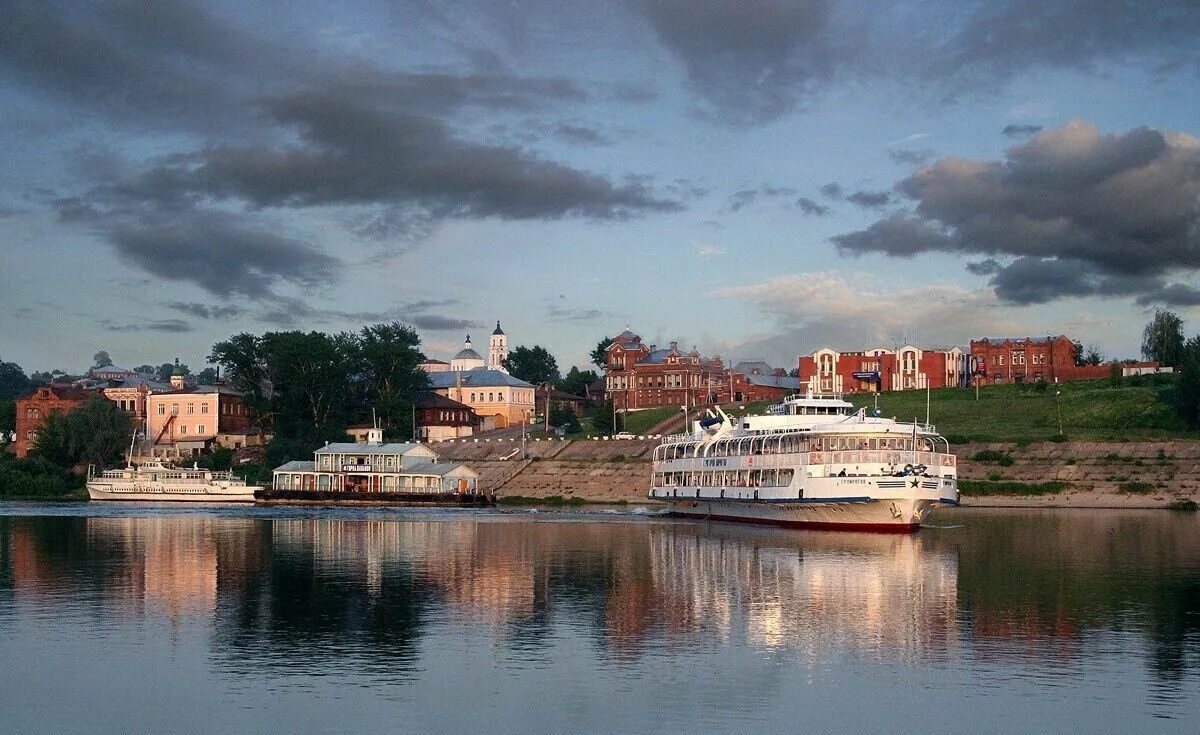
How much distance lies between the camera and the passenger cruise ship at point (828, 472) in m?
79.9

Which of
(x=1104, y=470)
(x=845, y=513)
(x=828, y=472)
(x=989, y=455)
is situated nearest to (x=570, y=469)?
(x=989, y=455)

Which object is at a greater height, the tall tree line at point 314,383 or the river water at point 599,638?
the tall tree line at point 314,383

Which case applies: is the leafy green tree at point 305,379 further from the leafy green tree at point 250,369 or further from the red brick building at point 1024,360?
the red brick building at point 1024,360

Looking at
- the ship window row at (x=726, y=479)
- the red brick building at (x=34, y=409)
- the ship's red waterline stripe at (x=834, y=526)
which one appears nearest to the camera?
the ship's red waterline stripe at (x=834, y=526)

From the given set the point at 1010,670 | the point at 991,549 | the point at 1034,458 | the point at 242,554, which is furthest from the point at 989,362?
the point at 1010,670

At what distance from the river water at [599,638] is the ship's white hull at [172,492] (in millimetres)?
65580

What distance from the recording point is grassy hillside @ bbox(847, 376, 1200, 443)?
13100 centimetres

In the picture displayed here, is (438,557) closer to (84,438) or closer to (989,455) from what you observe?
(989,455)

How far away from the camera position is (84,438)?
15825cm

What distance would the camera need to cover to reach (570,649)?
1372 inches

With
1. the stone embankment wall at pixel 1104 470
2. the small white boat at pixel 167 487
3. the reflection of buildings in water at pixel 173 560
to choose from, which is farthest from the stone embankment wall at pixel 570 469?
the reflection of buildings in water at pixel 173 560

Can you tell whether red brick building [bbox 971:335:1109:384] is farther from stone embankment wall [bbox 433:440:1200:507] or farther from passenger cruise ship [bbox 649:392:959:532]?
passenger cruise ship [bbox 649:392:959:532]

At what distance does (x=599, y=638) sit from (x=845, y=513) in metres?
48.3

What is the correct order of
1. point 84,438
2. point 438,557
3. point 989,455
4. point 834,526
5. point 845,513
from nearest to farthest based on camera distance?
point 438,557
point 845,513
point 834,526
point 989,455
point 84,438
